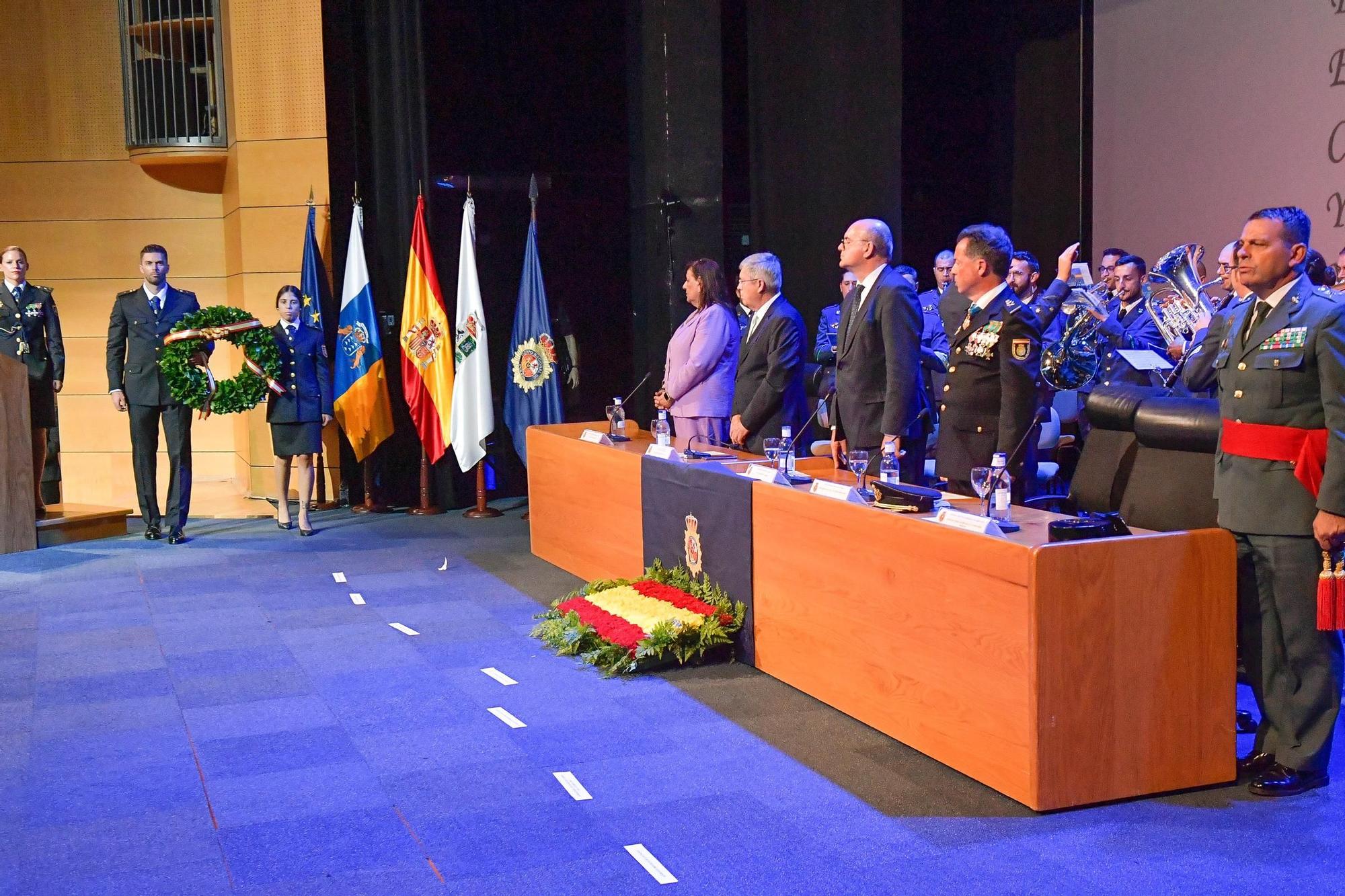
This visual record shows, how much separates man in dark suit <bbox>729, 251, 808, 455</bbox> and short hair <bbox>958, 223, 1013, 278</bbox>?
1.29 metres

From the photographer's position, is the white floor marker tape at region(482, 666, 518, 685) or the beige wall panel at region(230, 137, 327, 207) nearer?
the white floor marker tape at region(482, 666, 518, 685)

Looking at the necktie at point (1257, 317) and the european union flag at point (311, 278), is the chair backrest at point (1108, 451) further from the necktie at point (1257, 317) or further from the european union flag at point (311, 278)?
the european union flag at point (311, 278)

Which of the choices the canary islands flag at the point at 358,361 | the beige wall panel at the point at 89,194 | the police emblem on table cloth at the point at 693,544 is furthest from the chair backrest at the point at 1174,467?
the beige wall panel at the point at 89,194

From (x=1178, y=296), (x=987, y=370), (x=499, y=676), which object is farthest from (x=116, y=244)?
(x=987, y=370)

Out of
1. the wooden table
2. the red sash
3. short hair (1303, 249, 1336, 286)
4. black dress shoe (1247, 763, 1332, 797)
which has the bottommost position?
black dress shoe (1247, 763, 1332, 797)

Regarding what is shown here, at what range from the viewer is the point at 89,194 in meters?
9.91

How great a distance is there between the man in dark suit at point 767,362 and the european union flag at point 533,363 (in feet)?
8.91

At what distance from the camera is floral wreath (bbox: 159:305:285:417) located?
744 cm

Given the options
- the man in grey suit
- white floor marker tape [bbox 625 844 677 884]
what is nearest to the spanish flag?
white floor marker tape [bbox 625 844 677 884]

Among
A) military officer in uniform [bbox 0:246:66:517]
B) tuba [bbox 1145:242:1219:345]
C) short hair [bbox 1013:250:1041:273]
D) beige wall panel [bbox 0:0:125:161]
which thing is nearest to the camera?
tuba [bbox 1145:242:1219:345]

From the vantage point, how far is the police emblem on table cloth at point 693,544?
15.9ft

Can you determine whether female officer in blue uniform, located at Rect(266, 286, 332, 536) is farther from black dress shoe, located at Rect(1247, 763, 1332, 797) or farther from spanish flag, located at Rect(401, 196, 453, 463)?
black dress shoe, located at Rect(1247, 763, 1332, 797)

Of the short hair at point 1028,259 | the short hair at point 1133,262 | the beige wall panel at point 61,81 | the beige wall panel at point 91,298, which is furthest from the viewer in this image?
the beige wall panel at point 91,298

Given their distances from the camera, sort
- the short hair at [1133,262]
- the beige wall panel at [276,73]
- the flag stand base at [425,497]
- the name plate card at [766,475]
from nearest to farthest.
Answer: the name plate card at [766,475] → the short hair at [1133,262] → the flag stand base at [425,497] → the beige wall panel at [276,73]
